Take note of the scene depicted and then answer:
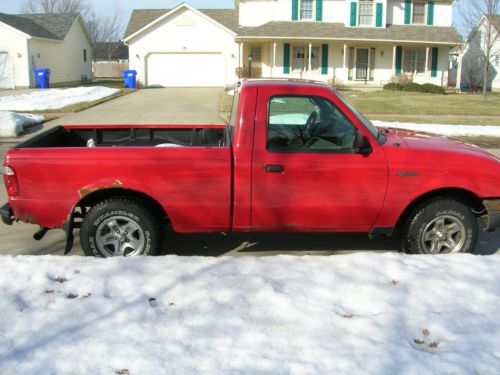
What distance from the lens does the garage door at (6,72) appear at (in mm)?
33750

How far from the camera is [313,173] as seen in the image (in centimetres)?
491

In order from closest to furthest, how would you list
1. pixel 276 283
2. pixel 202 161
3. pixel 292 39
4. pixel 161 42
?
pixel 276 283, pixel 202 161, pixel 292 39, pixel 161 42

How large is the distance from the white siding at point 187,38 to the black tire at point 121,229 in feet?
105

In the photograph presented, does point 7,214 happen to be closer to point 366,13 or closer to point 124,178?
point 124,178

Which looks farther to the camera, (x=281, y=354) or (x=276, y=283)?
(x=276, y=283)

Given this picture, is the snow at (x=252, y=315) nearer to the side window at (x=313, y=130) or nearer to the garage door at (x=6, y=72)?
the side window at (x=313, y=130)

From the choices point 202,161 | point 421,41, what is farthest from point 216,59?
point 202,161

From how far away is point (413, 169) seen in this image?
4977 millimetres

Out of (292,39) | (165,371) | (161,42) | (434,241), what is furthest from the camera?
(161,42)

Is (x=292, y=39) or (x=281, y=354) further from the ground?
(x=292, y=39)

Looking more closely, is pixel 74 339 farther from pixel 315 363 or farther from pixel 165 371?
pixel 315 363

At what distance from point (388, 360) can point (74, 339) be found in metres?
1.99

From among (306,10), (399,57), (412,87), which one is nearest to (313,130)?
(412,87)

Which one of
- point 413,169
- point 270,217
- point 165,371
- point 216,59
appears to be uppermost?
point 216,59
